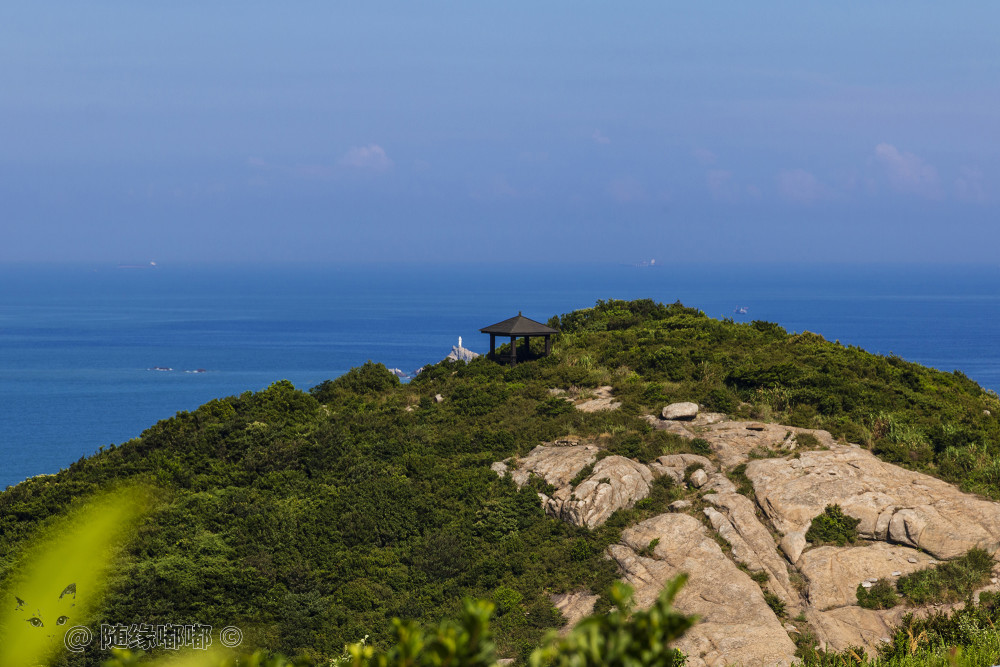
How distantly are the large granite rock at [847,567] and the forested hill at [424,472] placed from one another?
4240 mm

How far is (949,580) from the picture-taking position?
2138 cm

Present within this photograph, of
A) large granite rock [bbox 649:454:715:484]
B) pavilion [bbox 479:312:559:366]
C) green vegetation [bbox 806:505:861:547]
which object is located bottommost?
green vegetation [bbox 806:505:861:547]

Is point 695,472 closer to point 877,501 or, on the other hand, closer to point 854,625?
point 877,501

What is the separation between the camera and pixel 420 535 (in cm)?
2544

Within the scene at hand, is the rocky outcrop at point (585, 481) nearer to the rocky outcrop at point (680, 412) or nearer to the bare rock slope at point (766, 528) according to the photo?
the bare rock slope at point (766, 528)

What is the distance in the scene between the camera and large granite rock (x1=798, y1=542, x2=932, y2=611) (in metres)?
21.4

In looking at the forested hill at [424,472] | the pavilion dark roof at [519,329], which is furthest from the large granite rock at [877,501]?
the pavilion dark roof at [519,329]

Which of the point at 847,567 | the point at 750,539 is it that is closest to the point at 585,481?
the point at 750,539

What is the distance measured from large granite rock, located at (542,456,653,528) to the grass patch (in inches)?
279

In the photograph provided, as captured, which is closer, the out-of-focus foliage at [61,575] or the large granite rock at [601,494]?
the out-of-focus foliage at [61,575]

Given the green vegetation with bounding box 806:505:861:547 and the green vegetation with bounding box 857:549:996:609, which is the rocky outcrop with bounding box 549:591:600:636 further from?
the green vegetation with bounding box 857:549:996:609

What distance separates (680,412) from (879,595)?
949 cm

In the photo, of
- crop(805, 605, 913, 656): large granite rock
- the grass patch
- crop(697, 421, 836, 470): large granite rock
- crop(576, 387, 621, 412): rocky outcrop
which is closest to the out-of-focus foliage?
crop(576, 387, 621, 412): rocky outcrop

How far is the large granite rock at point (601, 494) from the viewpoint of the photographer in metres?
24.8
